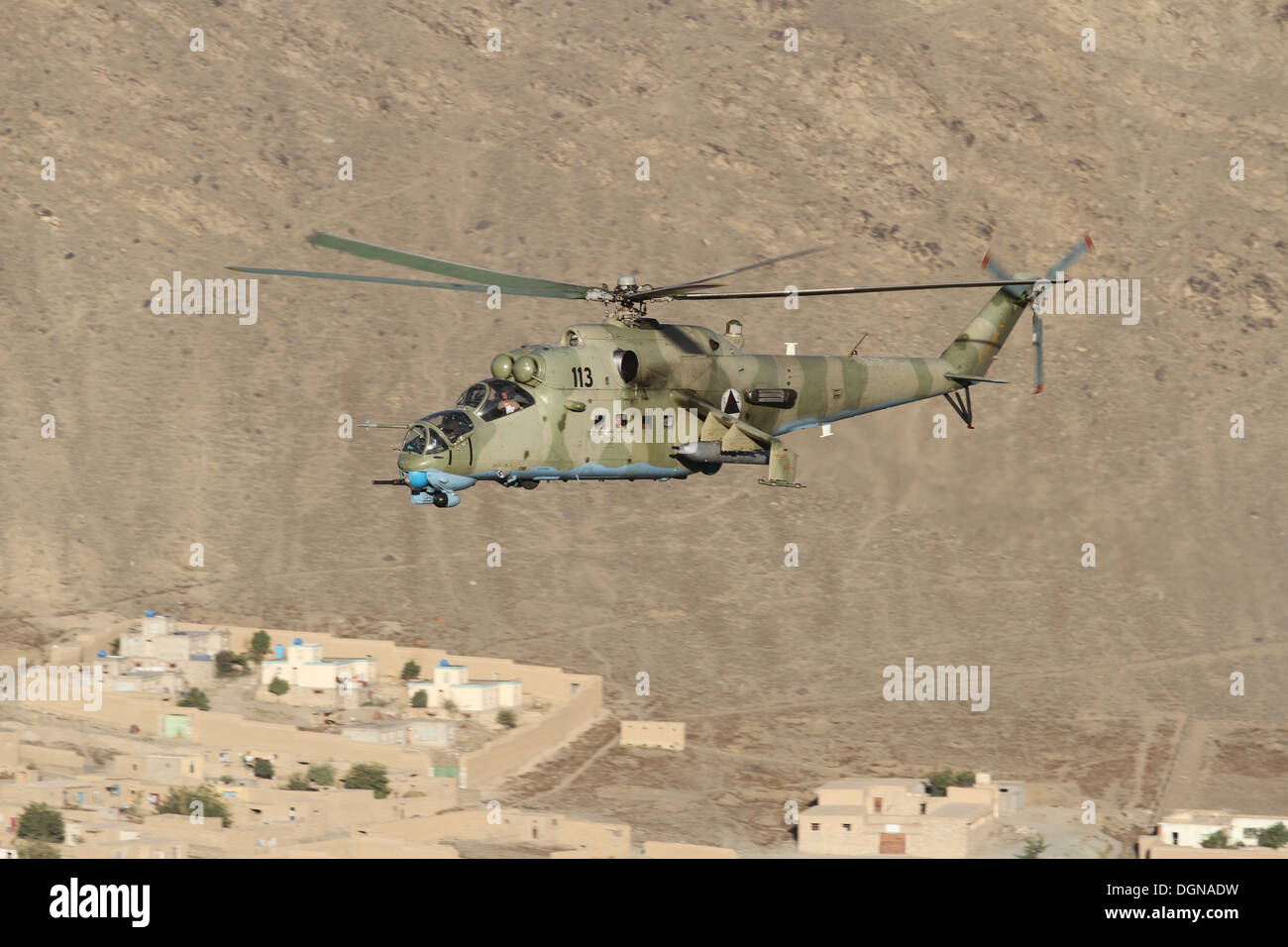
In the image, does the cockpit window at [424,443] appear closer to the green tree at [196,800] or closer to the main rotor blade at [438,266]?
the main rotor blade at [438,266]

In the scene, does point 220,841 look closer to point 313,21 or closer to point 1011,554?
point 1011,554

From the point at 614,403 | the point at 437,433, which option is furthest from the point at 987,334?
the point at 437,433

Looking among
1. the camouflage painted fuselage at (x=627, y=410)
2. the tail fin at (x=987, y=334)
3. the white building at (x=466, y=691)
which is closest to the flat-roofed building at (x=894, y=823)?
the white building at (x=466, y=691)

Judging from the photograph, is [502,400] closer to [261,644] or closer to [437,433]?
[437,433]

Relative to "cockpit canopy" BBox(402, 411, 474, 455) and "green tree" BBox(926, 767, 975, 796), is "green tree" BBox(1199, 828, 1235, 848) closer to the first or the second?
"green tree" BBox(926, 767, 975, 796)

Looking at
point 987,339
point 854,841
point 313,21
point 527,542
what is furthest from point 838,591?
point 313,21
